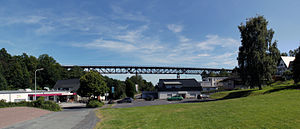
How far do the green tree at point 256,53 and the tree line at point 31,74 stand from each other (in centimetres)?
4216

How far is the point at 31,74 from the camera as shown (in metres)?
94.2

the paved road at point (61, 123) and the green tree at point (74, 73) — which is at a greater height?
the green tree at point (74, 73)

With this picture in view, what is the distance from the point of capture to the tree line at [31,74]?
252 feet

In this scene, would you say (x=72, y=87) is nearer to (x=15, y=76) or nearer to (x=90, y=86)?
(x=15, y=76)

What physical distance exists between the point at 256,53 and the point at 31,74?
9616 centimetres

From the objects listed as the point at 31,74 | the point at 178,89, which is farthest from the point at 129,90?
the point at 31,74

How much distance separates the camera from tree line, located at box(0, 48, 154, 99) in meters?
76.9

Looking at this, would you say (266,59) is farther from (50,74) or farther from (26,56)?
(26,56)

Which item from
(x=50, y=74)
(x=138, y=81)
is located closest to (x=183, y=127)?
(x=50, y=74)

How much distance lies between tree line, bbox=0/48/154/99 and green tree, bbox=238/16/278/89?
42159mm

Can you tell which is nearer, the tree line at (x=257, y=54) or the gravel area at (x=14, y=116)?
the gravel area at (x=14, y=116)

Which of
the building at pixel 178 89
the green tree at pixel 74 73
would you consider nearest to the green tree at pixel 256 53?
the building at pixel 178 89

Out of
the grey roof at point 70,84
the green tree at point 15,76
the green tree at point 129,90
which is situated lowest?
the green tree at point 129,90

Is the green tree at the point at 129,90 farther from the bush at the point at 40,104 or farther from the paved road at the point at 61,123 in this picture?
the paved road at the point at 61,123
